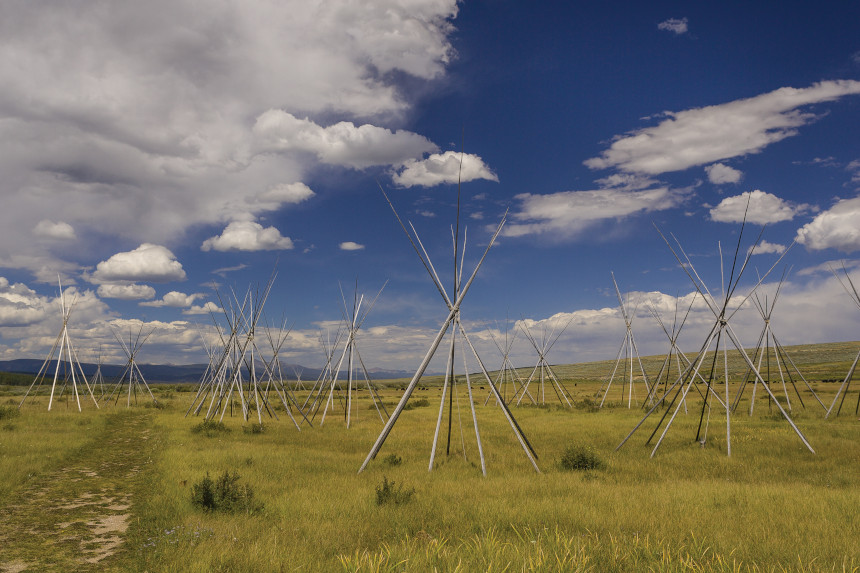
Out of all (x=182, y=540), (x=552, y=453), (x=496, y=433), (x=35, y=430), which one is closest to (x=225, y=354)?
(x=35, y=430)

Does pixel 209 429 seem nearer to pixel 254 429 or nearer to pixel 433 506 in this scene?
pixel 254 429

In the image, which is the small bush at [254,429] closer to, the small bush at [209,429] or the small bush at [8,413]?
the small bush at [209,429]

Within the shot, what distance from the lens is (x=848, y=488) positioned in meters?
9.29

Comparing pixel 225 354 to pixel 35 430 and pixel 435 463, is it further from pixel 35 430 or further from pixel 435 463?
pixel 435 463

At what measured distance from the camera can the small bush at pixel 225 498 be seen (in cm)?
766

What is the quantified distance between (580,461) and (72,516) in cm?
1062

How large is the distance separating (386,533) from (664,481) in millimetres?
6981

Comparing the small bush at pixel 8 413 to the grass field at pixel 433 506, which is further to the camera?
the small bush at pixel 8 413

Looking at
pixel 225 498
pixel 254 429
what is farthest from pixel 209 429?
pixel 225 498

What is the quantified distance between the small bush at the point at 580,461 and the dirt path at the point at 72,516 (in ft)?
30.8

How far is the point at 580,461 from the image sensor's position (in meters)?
11.3

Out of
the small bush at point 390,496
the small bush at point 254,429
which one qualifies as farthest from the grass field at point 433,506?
the small bush at point 254,429

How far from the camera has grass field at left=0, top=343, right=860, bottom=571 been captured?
516cm

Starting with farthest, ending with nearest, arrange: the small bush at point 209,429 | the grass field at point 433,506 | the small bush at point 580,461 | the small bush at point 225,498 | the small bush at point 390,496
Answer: the small bush at point 209,429
the small bush at point 580,461
the small bush at point 390,496
the small bush at point 225,498
the grass field at point 433,506
